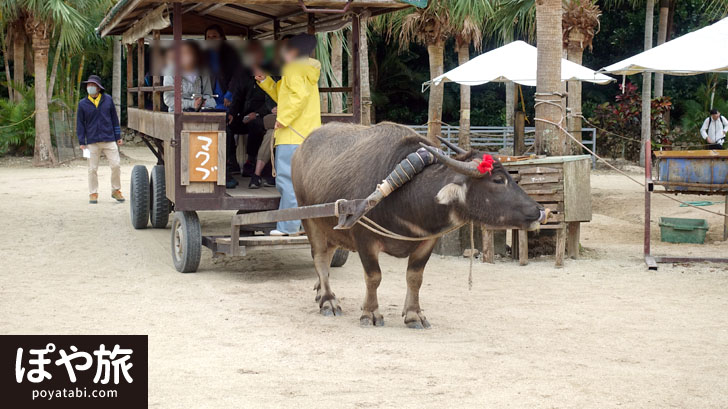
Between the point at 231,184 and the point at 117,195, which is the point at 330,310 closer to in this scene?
the point at 231,184

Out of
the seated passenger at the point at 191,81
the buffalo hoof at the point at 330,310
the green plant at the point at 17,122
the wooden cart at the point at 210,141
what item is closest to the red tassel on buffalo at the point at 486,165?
the wooden cart at the point at 210,141

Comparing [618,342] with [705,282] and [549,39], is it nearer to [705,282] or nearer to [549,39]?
[705,282]

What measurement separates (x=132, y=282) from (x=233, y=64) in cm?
296

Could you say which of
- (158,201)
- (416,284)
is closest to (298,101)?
(416,284)

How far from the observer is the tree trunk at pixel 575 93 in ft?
64.5

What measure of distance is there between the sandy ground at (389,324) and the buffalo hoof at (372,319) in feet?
0.28

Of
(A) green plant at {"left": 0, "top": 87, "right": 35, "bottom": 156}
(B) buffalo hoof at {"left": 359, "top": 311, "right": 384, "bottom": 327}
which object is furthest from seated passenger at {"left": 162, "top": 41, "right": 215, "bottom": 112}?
(A) green plant at {"left": 0, "top": 87, "right": 35, "bottom": 156}

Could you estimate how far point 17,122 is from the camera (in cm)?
2245

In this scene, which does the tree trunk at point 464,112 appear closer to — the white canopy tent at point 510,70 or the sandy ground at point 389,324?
the white canopy tent at point 510,70

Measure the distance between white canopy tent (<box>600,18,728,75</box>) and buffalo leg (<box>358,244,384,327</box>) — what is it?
6053mm

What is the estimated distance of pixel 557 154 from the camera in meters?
10.5

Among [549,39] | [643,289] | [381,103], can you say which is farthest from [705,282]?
[381,103]

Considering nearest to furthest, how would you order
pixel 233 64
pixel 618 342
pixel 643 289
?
pixel 618 342 < pixel 643 289 < pixel 233 64

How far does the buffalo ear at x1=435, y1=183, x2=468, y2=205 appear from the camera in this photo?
237 inches
